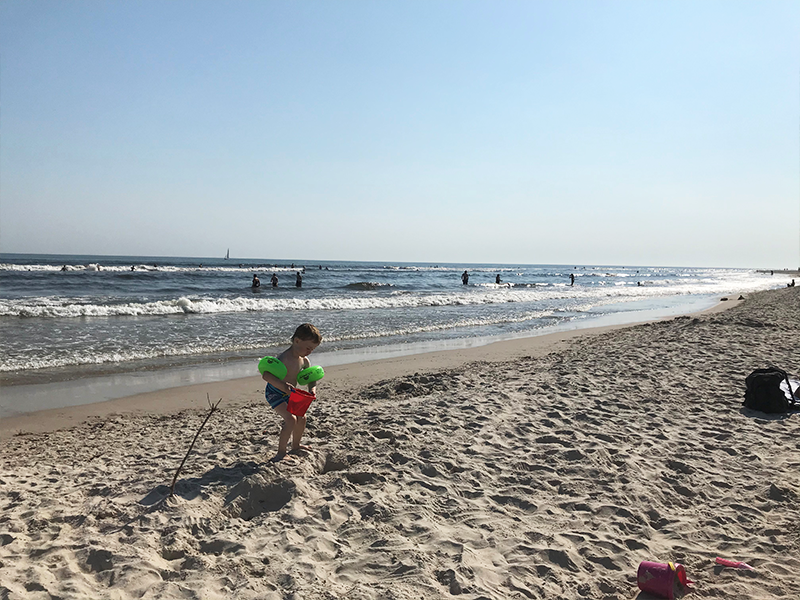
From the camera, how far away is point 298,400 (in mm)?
4504

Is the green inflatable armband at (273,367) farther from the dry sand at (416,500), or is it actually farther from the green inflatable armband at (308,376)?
the dry sand at (416,500)

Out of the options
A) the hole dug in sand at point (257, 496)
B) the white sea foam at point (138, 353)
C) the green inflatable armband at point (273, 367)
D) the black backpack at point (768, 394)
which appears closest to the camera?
the hole dug in sand at point (257, 496)

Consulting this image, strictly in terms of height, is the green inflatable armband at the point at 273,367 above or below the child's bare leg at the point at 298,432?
above

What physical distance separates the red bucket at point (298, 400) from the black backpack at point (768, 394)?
5.34 m

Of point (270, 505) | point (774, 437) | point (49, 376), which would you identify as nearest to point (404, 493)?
point (270, 505)

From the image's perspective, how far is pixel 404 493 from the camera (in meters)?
4.04

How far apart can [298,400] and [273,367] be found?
1.18ft

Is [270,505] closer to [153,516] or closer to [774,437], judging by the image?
[153,516]

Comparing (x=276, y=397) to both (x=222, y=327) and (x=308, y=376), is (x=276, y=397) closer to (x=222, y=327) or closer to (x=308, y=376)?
(x=308, y=376)

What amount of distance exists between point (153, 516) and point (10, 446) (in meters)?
3.04

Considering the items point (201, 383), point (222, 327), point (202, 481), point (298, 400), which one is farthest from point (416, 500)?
point (222, 327)

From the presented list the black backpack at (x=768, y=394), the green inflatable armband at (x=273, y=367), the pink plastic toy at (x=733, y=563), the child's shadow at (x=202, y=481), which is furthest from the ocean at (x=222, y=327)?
the pink plastic toy at (x=733, y=563)

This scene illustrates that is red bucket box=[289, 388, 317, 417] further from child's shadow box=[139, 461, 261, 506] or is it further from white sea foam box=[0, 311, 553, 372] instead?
white sea foam box=[0, 311, 553, 372]

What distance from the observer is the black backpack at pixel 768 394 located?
20.0ft
